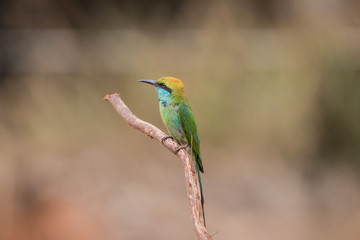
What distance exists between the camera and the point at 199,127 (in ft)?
15.4

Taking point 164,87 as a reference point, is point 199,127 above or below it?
above

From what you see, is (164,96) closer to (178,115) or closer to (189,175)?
(178,115)

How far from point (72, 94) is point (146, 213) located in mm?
1275

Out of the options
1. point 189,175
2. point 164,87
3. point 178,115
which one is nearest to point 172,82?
point 164,87

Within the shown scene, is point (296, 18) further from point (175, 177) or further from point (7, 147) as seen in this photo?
point (7, 147)

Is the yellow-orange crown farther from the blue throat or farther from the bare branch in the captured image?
the bare branch

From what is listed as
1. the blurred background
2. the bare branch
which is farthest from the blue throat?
the blurred background

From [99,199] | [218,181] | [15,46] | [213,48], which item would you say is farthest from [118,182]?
[15,46]

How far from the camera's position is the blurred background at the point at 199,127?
177 inches

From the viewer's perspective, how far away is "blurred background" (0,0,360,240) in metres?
4.49

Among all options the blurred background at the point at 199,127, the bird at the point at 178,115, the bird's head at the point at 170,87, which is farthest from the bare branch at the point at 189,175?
the blurred background at the point at 199,127

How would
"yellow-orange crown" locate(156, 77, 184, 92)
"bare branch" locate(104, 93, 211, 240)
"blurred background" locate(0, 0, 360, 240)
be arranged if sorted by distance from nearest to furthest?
"bare branch" locate(104, 93, 211, 240), "yellow-orange crown" locate(156, 77, 184, 92), "blurred background" locate(0, 0, 360, 240)

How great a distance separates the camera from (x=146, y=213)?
4422 mm

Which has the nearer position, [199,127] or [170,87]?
[170,87]
